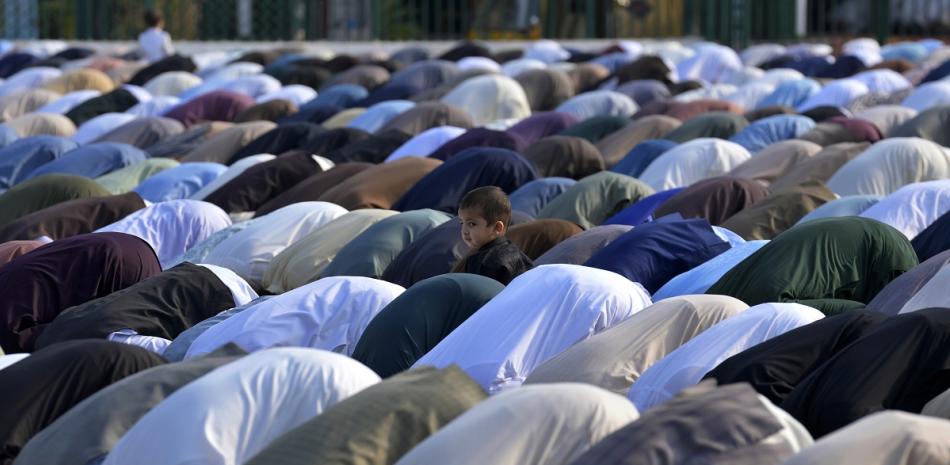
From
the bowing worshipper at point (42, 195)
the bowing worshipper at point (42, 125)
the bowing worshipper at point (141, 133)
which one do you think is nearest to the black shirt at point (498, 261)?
the bowing worshipper at point (42, 195)

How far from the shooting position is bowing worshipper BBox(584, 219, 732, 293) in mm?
6387

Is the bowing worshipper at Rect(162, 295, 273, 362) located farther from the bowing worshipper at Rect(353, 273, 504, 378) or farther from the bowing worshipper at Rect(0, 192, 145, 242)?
the bowing worshipper at Rect(0, 192, 145, 242)

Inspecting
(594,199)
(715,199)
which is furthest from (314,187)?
(715,199)

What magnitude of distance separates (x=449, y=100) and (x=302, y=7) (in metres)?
4.31

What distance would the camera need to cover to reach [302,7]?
15.6 metres

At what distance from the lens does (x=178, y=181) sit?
9281 mm

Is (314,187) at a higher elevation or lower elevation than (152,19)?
lower

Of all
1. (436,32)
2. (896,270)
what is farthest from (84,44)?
(896,270)

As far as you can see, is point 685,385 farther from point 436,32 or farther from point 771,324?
point 436,32

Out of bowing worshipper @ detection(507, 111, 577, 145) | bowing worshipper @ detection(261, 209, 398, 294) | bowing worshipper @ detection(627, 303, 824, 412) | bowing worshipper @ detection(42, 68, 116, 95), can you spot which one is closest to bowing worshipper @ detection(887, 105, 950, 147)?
bowing worshipper @ detection(507, 111, 577, 145)

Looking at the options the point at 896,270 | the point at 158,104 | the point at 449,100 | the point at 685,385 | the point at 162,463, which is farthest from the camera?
the point at 158,104

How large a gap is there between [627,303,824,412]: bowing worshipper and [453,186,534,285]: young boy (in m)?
1.24

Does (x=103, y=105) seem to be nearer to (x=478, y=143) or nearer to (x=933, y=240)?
(x=478, y=143)

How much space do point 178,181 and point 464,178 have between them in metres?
1.66
